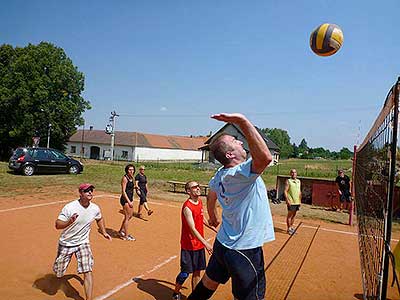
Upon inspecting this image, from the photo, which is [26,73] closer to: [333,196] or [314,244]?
[333,196]

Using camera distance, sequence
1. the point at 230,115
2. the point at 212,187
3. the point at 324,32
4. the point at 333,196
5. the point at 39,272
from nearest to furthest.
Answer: the point at 230,115
the point at 212,187
the point at 39,272
the point at 324,32
the point at 333,196

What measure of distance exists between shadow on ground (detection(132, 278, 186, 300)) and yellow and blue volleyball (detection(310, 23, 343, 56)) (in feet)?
17.8

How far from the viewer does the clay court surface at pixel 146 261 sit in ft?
17.0

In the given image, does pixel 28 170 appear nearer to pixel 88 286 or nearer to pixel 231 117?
pixel 88 286

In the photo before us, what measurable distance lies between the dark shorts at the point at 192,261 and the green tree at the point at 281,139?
324 feet

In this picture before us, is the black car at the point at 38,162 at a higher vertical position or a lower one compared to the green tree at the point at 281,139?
lower

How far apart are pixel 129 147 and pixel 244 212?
5525 centimetres

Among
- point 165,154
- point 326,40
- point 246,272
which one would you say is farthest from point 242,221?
point 165,154

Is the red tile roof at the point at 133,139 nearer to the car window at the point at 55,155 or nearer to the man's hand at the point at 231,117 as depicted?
the car window at the point at 55,155

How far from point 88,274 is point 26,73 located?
1345 inches

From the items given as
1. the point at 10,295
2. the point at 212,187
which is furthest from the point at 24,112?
the point at 212,187

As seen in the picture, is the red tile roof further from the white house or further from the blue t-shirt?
the blue t-shirt

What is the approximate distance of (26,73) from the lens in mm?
33625

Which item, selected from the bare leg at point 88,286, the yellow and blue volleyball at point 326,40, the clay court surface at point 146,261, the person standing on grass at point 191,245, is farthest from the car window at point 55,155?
the person standing on grass at point 191,245
